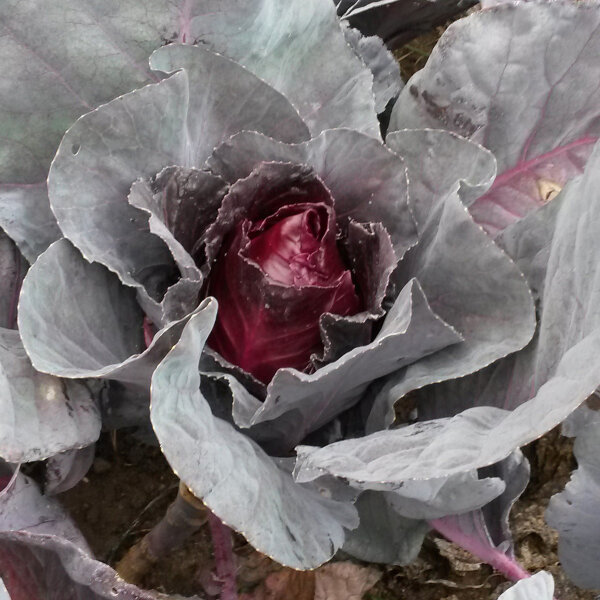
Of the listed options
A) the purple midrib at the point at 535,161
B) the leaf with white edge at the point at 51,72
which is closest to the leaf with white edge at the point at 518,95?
the purple midrib at the point at 535,161

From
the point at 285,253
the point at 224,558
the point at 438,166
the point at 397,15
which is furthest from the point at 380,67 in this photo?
the point at 224,558

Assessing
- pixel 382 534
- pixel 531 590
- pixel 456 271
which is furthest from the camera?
pixel 382 534

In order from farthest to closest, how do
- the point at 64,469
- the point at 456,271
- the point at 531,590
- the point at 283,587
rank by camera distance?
the point at 283,587 < the point at 64,469 < the point at 456,271 < the point at 531,590

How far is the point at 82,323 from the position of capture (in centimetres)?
65

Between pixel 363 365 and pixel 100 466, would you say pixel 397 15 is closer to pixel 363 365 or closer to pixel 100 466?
pixel 363 365

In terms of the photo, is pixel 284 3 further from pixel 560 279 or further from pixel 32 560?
pixel 32 560

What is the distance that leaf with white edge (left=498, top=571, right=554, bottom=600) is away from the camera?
0.52 meters

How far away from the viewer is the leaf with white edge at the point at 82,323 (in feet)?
1.87

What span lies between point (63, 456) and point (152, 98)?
33cm

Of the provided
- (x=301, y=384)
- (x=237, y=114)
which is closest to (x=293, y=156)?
(x=237, y=114)

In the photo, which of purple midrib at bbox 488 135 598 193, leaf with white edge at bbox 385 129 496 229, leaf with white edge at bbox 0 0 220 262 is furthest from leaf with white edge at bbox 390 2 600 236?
leaf with white edge at bbox 0 0 220 262

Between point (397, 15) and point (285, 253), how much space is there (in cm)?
43

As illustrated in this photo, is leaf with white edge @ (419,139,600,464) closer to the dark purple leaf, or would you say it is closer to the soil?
the dark purple leaf

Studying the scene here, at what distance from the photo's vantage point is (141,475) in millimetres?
995
